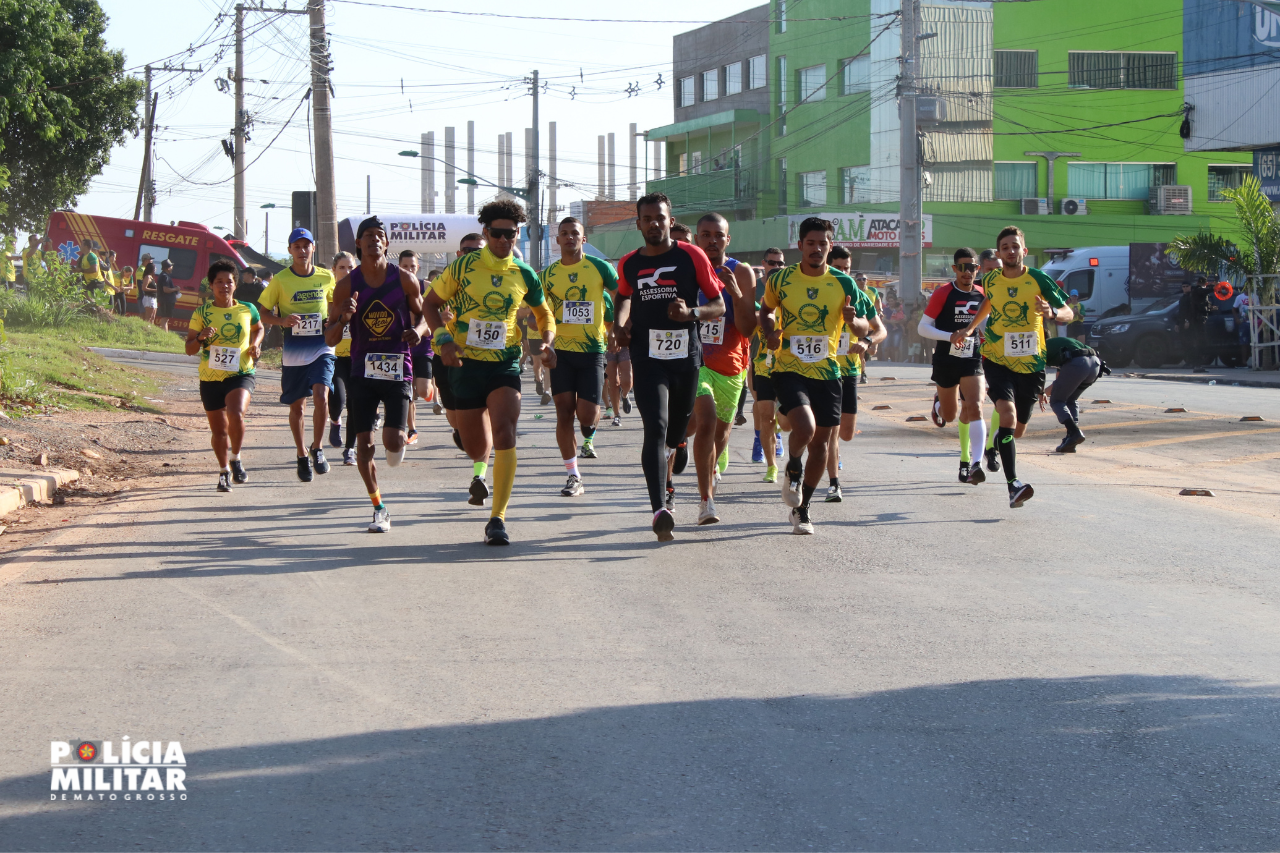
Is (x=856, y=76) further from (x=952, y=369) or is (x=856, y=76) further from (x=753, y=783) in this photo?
(x=753, y=783)

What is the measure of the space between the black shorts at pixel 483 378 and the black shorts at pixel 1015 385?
383 centimetres

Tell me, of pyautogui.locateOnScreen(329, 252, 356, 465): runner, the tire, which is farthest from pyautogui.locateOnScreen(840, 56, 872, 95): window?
pyautogui.locateOnScreen(329, 252, 356, 465): runner

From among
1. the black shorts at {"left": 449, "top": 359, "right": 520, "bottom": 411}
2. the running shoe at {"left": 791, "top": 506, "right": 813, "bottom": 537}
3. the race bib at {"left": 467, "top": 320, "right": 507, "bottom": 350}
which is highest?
the race bib at {"left": 467, "top": 320, "right": 507, "bottom": 350}

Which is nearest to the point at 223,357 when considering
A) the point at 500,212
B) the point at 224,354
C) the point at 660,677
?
the point at 224,354

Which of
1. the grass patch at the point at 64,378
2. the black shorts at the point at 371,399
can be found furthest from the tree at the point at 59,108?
the black shorts at the point at 371,399

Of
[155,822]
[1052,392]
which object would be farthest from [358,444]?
[1052,392]

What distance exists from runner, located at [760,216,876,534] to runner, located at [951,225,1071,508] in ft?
6.24

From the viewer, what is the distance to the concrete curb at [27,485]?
995 cm

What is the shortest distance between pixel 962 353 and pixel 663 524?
3.69 m

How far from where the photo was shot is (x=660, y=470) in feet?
27.7

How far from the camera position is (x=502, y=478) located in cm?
848

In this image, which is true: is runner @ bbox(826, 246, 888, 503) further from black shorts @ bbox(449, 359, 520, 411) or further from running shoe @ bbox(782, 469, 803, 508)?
black shorts @ bbox(449, 359, 520, 411)

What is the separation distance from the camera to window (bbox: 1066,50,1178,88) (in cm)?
5125

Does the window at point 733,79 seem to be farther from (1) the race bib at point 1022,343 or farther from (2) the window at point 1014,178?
(1) the race bib at point 1022,343
